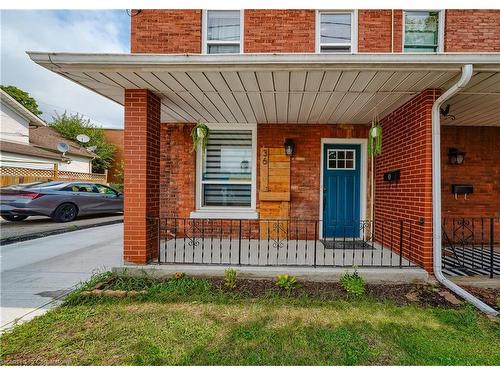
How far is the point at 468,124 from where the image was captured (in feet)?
17.9

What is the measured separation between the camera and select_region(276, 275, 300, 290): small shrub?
11.8 ft

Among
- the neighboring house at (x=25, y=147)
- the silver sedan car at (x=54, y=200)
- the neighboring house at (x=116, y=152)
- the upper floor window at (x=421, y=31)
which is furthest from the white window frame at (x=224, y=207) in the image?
the neighboring house at (x=116, y=152)

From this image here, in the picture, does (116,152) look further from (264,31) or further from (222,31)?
(264,31)

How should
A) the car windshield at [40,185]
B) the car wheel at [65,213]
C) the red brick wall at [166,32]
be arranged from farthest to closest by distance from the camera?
the car wheel at [65,213] < the car windshield at [40,185] < the red brick wall at [166,32]

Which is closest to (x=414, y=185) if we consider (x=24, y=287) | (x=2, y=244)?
(x=24, y=287)

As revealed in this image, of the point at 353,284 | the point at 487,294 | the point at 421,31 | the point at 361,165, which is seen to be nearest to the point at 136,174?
the point at 353,284

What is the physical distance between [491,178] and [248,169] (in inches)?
205

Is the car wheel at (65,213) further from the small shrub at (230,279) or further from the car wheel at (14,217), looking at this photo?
the small shrub at (230,279)

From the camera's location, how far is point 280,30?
17.3 feet

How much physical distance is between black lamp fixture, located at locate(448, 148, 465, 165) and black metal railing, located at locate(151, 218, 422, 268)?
2099 millimetres

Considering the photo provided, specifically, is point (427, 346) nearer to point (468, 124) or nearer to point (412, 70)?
point (412, 70)

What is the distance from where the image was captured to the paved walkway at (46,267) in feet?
10.1

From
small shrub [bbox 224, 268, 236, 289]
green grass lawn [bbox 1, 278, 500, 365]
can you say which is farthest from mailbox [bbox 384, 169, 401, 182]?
small shrub [bbox 224, 268, 236, 289]

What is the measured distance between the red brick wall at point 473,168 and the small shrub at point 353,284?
3.36 meters
